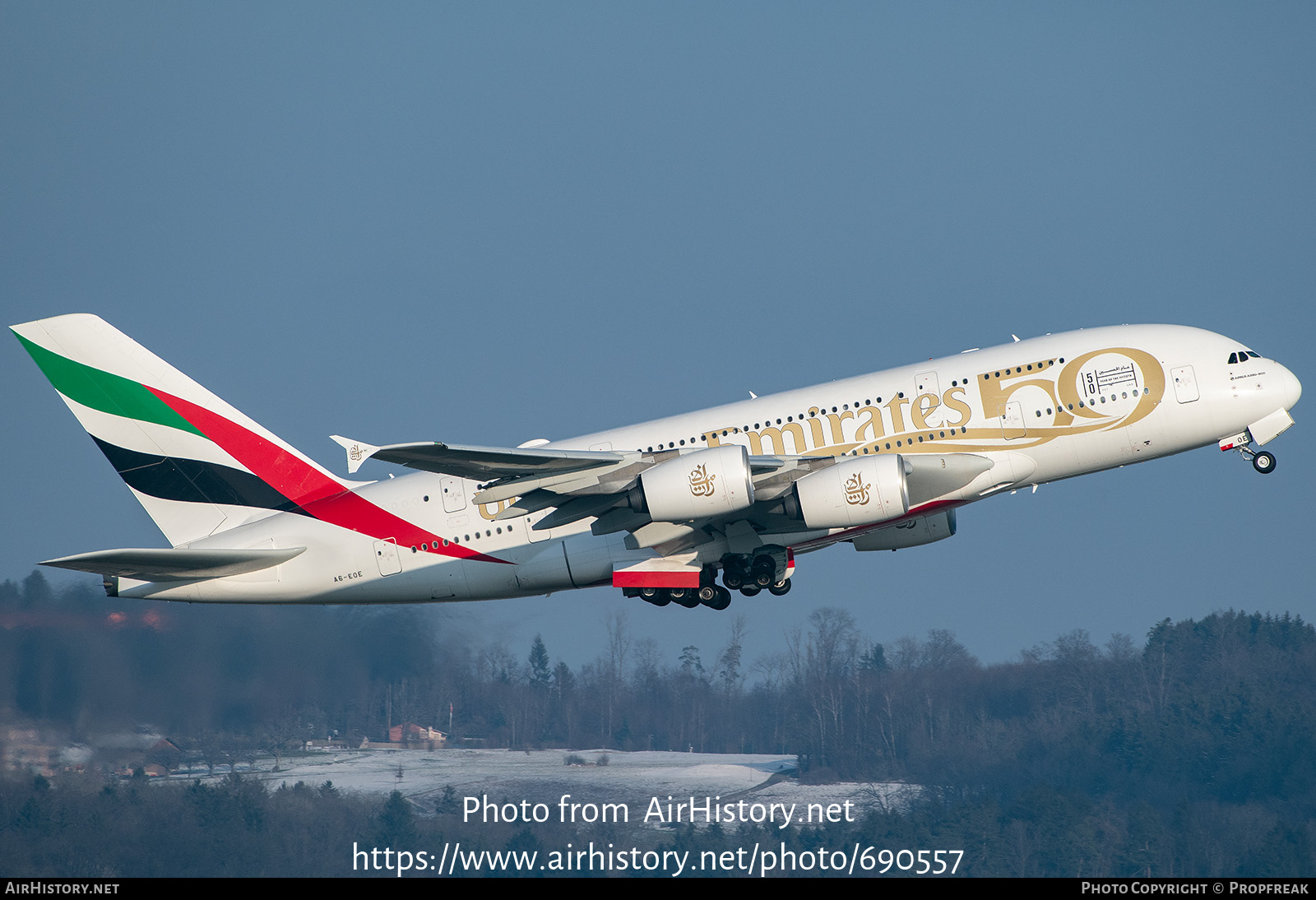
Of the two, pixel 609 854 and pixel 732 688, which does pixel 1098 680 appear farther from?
pixel 609 854

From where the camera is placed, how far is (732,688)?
65625mm

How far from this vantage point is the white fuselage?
31234mm

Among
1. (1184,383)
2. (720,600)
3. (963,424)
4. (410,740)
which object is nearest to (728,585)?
(720,600)

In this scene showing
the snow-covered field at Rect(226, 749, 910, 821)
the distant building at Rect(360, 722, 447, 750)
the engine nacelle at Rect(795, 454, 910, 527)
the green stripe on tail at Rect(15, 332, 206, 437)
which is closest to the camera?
the engine nacelle at Rect(795, 454, 910, 527)

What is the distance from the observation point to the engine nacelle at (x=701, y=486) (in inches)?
1154

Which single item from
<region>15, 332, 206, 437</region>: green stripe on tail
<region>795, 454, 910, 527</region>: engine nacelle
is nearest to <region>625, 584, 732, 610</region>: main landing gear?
<region>795, 454, 910, 527</region>: engine nacelle

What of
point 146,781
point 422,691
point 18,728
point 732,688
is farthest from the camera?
point 732,688

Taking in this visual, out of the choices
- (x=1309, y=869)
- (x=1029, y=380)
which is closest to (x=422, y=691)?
(x=1029, y=380)

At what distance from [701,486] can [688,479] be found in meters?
0.34

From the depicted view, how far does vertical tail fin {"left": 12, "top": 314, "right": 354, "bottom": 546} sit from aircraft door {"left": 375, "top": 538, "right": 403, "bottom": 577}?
6.69ft

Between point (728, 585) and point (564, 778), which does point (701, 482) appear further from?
point (564, 778)

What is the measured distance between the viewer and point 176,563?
32812 millimetres

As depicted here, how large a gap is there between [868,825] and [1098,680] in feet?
50.5

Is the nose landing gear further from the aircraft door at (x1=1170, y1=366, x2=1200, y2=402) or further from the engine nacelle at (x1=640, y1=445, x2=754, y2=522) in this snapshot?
the engine nacelle at (x1=640, y1=445, x2=754, y2=522)
